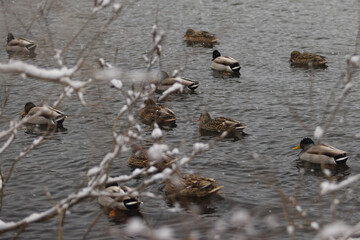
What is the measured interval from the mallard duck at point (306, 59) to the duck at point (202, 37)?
14.9 ft

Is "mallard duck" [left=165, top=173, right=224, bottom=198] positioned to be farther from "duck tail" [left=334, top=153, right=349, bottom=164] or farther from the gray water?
"duck tail" [left=334, top=153, right=349, bottom=164]

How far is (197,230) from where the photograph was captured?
34.2 feet

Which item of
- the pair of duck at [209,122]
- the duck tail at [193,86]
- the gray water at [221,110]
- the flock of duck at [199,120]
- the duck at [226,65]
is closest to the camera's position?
the gray water at [221,110]

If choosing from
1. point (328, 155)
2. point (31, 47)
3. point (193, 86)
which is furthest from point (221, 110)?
point (31, 47)

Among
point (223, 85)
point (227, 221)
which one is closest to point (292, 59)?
point (223, 85)

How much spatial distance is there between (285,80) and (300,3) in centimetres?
1323

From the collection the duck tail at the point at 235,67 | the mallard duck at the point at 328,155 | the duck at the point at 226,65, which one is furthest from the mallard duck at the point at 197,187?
the duck tail at the point at 235,67

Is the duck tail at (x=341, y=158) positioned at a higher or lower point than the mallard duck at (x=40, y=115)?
higher

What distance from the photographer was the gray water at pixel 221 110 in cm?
1098

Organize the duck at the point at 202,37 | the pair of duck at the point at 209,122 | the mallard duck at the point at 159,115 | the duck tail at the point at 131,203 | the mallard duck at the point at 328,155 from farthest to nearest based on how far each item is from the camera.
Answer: the duck at the point at 202,37 < the mallard duck at the point at 159,115 < the pair of duck at the point at 209,122 < the mallard duck at the point at 328,155 < the duck tail at the point at 131,203

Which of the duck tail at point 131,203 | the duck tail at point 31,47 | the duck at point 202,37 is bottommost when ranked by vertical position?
the duck tail at point 31,47

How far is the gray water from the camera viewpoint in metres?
11.0

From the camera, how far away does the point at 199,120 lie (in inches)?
650

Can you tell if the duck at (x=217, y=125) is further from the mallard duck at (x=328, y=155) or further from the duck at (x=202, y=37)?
the duck at (x=202, y=37)
